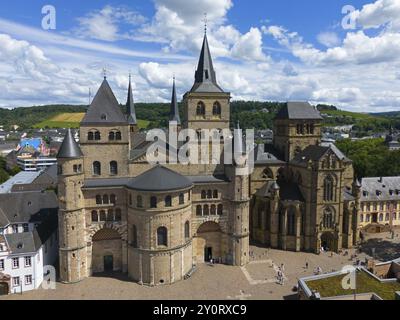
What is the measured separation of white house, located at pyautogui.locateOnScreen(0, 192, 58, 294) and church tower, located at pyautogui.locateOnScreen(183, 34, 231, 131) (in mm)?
24384

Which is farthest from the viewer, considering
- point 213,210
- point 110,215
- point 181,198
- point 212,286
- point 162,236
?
point 213,210

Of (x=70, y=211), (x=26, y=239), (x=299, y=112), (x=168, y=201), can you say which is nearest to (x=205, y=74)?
(x=299, y=112)

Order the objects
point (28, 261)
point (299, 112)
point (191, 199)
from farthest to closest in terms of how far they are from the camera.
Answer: point (299, 112)
point (191, 199)
point (28, 261)

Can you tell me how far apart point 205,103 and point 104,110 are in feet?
47.3

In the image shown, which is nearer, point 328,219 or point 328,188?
point 328,188

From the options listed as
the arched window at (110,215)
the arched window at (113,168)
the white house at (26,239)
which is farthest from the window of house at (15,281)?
the arched window at (113,168)

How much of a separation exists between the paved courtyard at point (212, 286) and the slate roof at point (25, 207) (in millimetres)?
12622

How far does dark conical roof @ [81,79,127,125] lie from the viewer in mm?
45375

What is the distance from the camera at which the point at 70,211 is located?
4231 centimetres

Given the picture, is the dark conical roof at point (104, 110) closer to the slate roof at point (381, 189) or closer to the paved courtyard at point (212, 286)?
the paved courtyard at point (212, 286)

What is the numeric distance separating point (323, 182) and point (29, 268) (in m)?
41.6

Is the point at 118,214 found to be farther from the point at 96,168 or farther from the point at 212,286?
the point at 212,286

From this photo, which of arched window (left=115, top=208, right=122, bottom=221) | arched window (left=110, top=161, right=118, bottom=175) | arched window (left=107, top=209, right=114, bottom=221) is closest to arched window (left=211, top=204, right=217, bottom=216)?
arched window (left=115, top=208, right=122, bottom=221)
